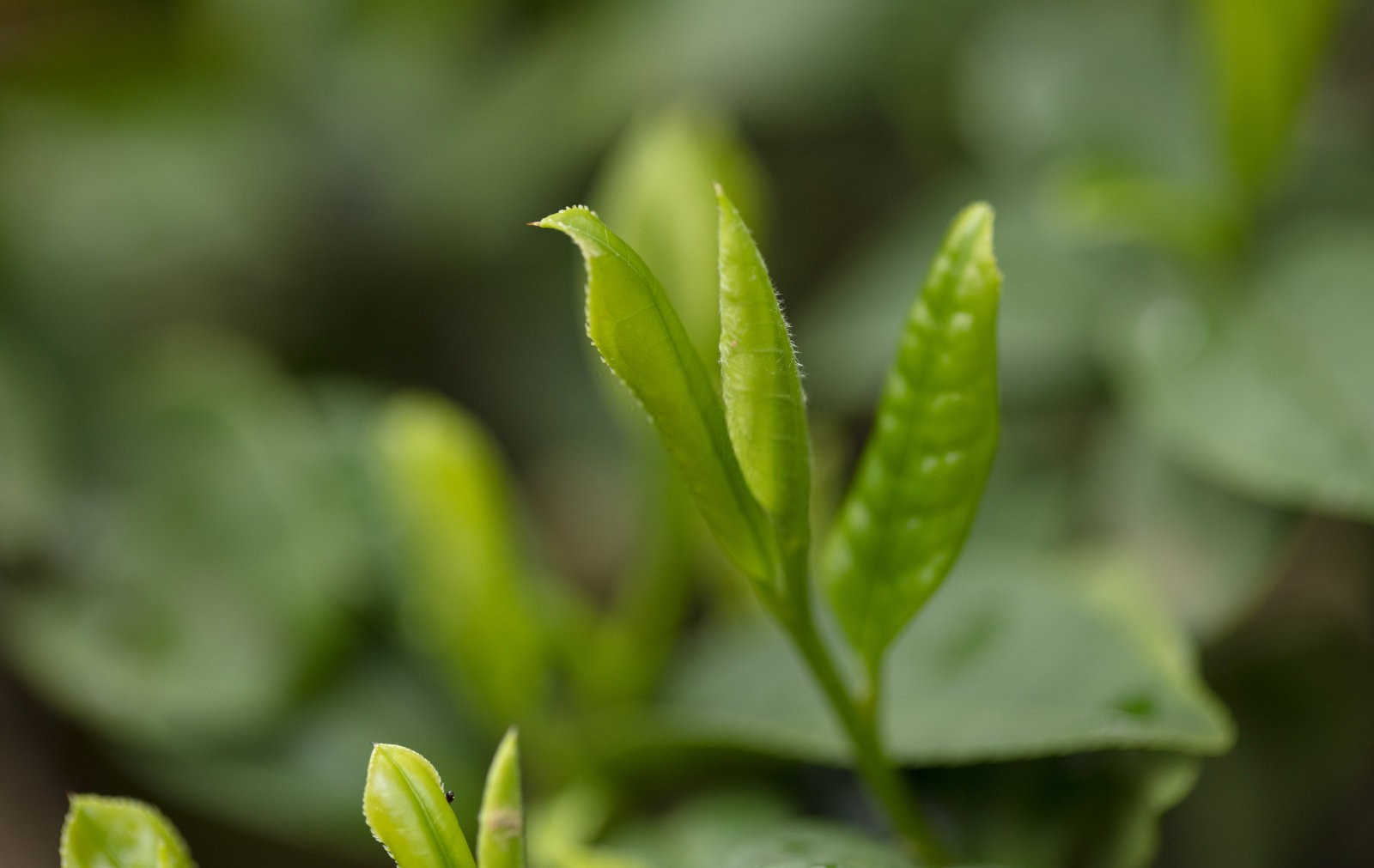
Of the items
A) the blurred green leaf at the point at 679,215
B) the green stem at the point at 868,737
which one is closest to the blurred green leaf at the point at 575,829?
the green stem at the point at 868,737

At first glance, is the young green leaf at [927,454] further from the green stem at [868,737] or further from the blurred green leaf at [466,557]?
the blurred green leaf at [466,557]

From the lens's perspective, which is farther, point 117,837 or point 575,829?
point 575,829

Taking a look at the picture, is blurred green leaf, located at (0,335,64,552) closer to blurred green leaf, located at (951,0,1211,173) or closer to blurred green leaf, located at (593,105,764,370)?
blurred green leaf, located at (593,105,764,370)

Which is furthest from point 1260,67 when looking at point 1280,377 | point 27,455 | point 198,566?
point 27,455

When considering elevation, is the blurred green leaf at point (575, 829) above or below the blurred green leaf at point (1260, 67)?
below

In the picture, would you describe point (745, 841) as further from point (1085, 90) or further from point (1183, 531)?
point (1085, 90)

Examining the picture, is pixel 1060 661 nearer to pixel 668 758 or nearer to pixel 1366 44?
pixel 668 758

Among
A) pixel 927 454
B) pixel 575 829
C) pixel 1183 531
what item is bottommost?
pixel 575 829
